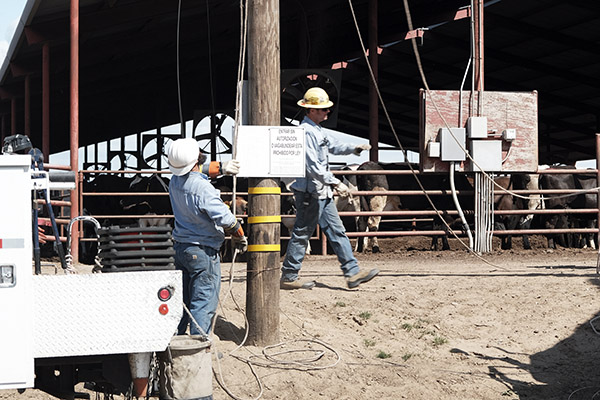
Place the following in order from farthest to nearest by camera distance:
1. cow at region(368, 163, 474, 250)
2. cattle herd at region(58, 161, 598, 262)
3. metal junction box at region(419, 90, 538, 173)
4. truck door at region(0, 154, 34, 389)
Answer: cow at region(368, 163, 474, 250)
cattle herd at region(58, 161, 598, 262)
metal junction box at region(419, 90, 538, 173)
truck door at region(0, 154, 34, 389)

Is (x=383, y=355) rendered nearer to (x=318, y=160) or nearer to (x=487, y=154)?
(x=318, y=160)

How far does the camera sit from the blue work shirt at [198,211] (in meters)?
5.70

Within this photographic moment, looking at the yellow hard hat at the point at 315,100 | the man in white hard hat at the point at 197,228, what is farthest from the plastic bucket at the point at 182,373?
the yellow hard hat at the point at 315,100

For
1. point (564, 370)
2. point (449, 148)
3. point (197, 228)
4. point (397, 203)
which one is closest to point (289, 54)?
point (397, 203)

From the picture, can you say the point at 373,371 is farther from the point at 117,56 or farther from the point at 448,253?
the point at 117,56

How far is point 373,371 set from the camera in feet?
21.4

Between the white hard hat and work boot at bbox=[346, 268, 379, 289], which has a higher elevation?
the white hard hat

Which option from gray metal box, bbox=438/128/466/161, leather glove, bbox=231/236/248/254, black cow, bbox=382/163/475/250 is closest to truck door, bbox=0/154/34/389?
leather glove, bbox=231/236/248/254

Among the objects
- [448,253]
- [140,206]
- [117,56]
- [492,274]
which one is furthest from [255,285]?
[117,56]

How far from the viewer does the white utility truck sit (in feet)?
12.4

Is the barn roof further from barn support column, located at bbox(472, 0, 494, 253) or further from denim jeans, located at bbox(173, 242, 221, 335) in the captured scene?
denim jeans, located at bbox(173, 242, 221, 335)

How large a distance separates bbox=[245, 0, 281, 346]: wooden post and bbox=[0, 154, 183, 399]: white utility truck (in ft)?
8.25

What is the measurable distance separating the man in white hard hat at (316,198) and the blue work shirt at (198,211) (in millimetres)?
2025

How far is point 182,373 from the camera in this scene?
466 centimetres
